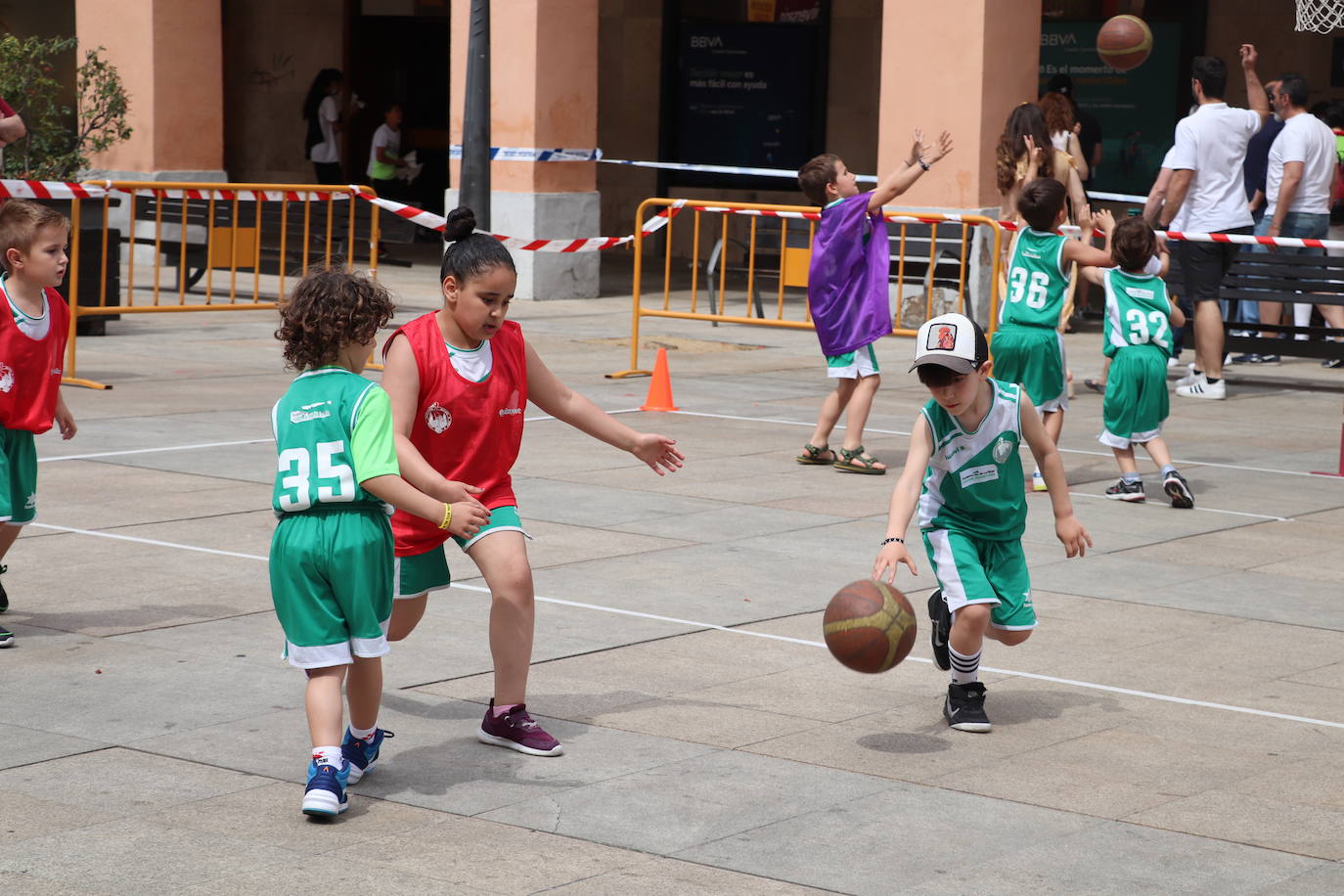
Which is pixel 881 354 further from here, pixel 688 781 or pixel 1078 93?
pixel 688 781

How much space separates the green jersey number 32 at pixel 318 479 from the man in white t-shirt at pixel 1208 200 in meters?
10.5

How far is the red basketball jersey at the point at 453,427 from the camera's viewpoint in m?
5.57

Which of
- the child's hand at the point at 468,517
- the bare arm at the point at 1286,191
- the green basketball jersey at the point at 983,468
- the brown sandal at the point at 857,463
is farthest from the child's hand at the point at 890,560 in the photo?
the bare arm at the point at 1286,191

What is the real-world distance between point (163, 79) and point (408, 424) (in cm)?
1774

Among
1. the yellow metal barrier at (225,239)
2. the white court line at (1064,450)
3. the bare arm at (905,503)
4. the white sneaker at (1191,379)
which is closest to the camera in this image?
the bare arm at (905,503)

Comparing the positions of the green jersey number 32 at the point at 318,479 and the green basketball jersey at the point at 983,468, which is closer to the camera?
the green jersey number 32 at the point at 318,479

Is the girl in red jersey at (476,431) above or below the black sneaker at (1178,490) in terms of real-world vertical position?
above

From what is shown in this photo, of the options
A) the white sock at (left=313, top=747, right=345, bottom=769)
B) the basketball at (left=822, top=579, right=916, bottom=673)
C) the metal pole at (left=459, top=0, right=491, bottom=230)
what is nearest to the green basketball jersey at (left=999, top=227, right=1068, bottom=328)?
the basketball at (left=822, top=579, right=916, bottom=673)

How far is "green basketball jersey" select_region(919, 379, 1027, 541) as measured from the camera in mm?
6055

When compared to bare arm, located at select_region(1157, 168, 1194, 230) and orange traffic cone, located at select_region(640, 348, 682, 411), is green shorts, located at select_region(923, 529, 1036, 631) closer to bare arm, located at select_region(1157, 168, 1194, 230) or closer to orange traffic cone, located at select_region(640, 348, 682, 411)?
orange traffic cone, located at select_region(640, 348, 682, 411)

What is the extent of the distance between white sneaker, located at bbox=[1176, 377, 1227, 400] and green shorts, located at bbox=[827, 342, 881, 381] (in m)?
4.44

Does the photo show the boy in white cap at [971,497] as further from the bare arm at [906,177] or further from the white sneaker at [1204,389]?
the white sneaker at [1204,389]

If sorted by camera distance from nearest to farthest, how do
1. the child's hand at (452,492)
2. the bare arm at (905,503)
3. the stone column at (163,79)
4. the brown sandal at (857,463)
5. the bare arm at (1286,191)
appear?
the child's hand at (452,492) < the bare arm at (905,503) < the brown sandal at (857,463) < the bare arm at (1286,191) < the stone column at (163,79)

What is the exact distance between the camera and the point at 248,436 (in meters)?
11.2
